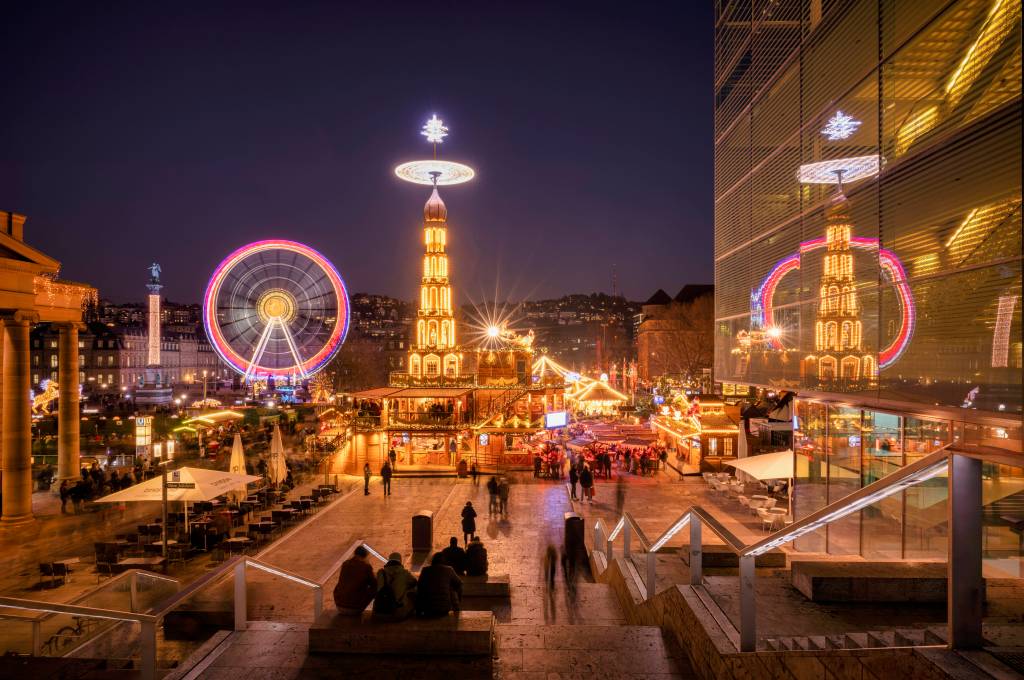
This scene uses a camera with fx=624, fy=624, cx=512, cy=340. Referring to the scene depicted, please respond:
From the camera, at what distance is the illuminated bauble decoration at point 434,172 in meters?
46.7

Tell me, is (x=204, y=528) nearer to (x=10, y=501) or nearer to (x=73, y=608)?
(x=10, y=501)

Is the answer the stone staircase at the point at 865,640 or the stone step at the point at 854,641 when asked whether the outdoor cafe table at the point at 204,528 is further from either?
the stone step at the point at 854,641

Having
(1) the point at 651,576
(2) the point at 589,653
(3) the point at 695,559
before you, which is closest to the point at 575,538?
(1) the point at 651,576

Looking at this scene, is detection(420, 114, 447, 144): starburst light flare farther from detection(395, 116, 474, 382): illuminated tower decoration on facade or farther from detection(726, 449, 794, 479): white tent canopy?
detection(726, 449, 794, 479): white tent canopy

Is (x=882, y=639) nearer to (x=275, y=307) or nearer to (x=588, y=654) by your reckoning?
(x=588, y=654)

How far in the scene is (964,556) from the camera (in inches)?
124

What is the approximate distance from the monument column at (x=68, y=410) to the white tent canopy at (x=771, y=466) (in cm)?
2190

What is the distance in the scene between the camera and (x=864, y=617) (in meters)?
5.71

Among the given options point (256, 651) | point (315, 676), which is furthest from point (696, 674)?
point (256, 651)

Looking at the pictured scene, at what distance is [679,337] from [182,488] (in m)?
51.2

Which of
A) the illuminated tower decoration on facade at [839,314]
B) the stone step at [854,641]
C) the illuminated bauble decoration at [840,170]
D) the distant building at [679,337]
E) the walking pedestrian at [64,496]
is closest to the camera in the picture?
the stone step at [854,641]

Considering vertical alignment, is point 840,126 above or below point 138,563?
above

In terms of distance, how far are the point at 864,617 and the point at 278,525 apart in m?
15.0

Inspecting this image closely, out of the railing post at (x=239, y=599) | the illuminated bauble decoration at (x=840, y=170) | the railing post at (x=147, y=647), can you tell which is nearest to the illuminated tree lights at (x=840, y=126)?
the illuminated bauble decoration at (x=840, y=170)
